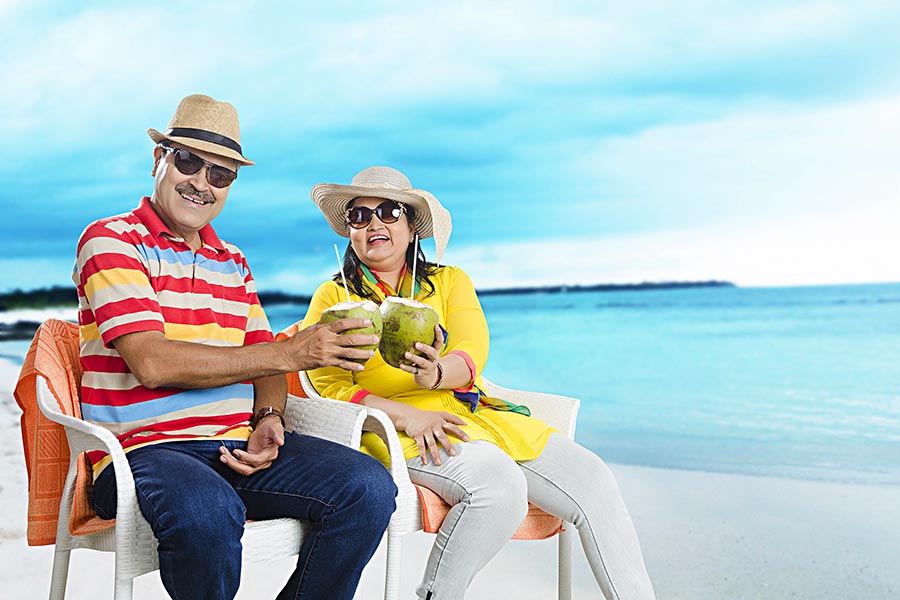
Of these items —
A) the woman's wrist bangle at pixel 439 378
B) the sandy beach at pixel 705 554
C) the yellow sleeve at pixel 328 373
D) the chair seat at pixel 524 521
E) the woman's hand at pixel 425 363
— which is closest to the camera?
the woman's hand at pixel 425 363

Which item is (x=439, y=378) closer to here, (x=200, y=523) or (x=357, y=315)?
(x=357, y=315)

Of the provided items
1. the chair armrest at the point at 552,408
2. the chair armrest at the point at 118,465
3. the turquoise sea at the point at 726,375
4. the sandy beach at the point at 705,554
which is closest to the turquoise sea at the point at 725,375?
the turquoise sea at the point at 726,375

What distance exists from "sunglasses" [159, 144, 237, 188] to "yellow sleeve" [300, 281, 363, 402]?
1.57ft

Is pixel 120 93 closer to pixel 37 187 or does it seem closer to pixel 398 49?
pixel 37 187

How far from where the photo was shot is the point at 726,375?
47.8 feet

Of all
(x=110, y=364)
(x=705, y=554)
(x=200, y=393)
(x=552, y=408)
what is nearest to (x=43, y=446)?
(x=110, y=364)

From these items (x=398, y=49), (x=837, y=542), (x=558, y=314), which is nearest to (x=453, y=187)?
(x=398, y=49)

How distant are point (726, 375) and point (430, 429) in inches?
515

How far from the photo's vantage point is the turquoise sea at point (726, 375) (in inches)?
288

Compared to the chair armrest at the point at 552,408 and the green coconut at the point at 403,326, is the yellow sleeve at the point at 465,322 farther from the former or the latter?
the green coconut at the point at 403,326

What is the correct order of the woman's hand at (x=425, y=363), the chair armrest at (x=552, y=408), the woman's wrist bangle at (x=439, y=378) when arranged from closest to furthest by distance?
the woman's hand at (x=425, y=363), the woman's wrist bangle at (x=439, y=378), the chair armrest at (x=552, y=408)

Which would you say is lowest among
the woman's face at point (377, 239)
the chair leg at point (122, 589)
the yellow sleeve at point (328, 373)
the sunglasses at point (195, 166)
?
the chair leg at point (122, 589)

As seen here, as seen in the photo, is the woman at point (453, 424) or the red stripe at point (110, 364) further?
the woman at point (453, 424)

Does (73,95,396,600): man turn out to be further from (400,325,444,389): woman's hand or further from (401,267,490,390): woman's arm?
(401,267,490,390): woman's arm
